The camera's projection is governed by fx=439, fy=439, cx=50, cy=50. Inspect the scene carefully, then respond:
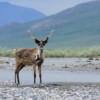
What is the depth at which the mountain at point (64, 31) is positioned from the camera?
142 meters

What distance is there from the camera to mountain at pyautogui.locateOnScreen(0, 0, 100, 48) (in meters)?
142

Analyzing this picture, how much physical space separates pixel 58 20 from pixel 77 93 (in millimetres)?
177282

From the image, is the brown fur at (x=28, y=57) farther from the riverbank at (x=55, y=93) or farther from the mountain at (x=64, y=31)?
the mountain at (x=64, y=31)

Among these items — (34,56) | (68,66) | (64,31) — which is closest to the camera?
(34,56)

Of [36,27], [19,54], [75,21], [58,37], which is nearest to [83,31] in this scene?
[58,37]

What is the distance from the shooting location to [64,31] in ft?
543

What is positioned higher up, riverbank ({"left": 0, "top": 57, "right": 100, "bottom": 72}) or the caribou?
the caribou

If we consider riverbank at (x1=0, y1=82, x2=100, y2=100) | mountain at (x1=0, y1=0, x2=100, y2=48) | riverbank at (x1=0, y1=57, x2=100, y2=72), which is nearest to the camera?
riverbank at (x1=0, y1=82, x2=100, y2=100)

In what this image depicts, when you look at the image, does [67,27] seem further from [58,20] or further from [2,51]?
[2,51]

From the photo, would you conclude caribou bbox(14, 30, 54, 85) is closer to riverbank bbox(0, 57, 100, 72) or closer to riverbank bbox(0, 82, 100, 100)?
riverbank bbox(0, 82, 100, 100)

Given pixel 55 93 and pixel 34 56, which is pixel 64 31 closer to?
pixel 34 56

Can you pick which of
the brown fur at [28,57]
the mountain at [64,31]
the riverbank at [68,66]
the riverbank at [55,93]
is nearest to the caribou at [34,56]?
the brown fur at [28,57]

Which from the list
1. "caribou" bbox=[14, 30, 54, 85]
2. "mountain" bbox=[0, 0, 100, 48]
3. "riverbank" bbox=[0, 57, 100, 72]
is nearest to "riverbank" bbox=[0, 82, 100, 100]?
"caribou" bbox=[14, 30, 54, 85]

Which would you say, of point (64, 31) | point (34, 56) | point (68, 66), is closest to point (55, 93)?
point (34, 56)
